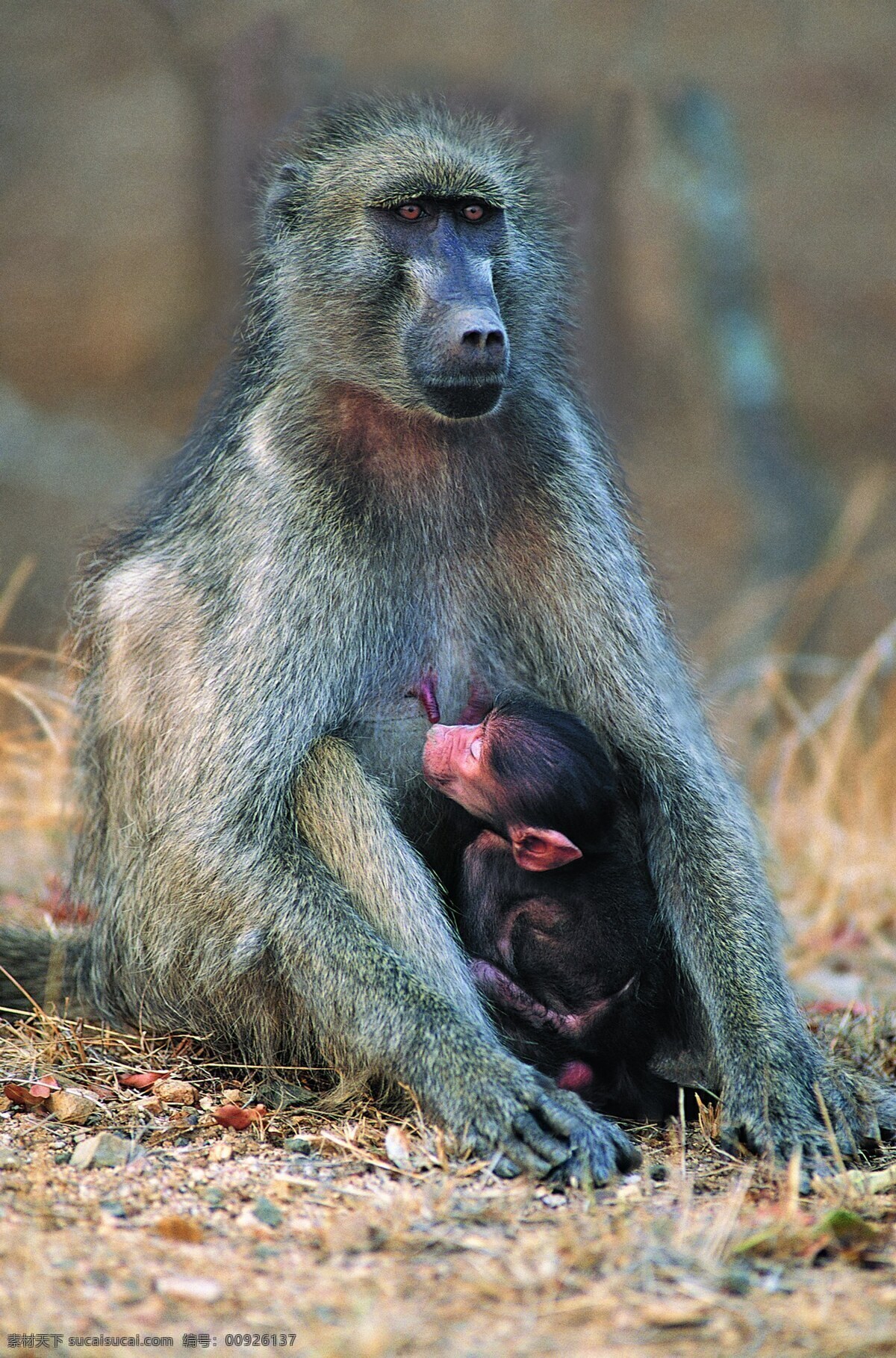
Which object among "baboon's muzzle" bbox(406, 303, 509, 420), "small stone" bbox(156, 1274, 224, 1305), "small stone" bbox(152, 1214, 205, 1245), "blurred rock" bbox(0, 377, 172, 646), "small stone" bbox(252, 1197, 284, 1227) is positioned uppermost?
"baboon's muzzle" bbox(406, 303, 509, 420)

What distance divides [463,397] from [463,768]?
0.68 m

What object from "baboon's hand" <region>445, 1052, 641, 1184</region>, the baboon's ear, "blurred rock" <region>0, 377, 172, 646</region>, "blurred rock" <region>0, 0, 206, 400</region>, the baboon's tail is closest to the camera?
"baboon's hand" <region>445, 1052, 641, 1184</region>

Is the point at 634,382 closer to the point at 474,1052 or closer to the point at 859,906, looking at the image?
the point at 859,906

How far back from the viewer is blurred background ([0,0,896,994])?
6270mm

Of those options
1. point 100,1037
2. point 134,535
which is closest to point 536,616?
point 134,535

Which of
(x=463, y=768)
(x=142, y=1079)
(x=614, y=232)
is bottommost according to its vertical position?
(x=142, y=1079)

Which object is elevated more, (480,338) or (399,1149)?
(480,338)

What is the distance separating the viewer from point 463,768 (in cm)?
269

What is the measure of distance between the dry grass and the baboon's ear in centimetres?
164

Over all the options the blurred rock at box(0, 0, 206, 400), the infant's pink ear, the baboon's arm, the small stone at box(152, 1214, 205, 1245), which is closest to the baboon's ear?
the baboon's arm

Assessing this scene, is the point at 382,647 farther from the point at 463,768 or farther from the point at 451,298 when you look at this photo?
the point at 451,298

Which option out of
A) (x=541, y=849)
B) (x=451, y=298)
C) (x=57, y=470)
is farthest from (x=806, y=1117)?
(x=57, y=470)

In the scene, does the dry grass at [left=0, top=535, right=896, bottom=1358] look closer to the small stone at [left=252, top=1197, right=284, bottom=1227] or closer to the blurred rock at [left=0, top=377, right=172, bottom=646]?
the small stone at [left=252, top=1197, right=284, bottom=1227]

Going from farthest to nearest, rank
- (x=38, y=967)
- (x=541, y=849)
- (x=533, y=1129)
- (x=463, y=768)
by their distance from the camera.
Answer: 1. (x=38, y=967)
2. (x=463, y=768)
3. (x=541, y=849)
4. (x=533, y=1129)
